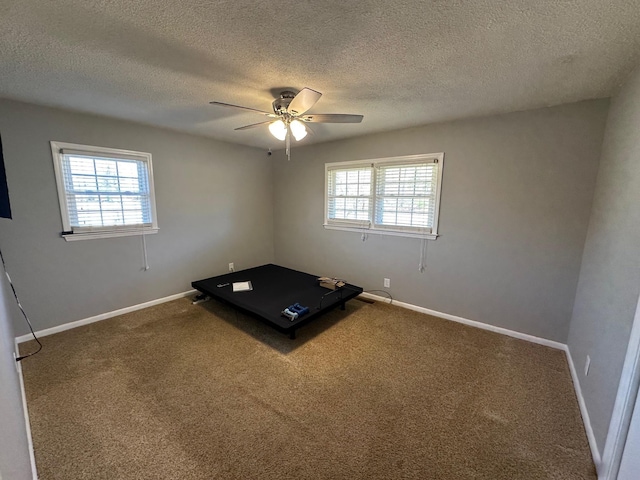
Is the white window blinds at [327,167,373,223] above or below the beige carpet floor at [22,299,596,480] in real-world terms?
above

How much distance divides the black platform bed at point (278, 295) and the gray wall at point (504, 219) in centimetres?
91

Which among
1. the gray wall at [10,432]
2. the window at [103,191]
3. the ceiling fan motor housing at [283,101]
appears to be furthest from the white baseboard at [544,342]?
the window at [103,191]

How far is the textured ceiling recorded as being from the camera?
1.26 m

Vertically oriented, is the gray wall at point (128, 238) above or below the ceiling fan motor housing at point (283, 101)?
below

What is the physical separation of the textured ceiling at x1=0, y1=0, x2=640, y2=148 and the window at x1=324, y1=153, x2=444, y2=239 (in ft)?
2.80

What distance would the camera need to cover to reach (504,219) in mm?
2758

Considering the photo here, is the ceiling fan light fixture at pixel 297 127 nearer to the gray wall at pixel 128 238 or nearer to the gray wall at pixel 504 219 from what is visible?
the gray wall at pixel 504 219

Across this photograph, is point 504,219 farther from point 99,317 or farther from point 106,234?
point 99,317

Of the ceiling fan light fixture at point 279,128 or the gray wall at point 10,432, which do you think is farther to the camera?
the ceiling fan light fixture at point 279,128

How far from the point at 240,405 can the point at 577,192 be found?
3.45 m

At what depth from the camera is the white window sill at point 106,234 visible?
2846mm

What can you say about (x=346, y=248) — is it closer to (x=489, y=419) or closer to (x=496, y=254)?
(x=496, y=254)

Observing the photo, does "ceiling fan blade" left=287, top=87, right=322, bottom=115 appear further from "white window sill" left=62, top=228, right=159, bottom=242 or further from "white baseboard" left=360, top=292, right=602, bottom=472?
"white baseboard" left=360, top=292, right=602, bottom=472

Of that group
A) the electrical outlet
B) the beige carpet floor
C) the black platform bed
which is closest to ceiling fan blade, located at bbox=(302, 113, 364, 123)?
the black platform bed
